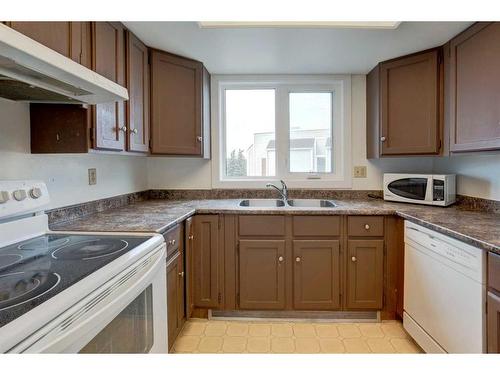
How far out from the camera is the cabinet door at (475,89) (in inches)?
60.5

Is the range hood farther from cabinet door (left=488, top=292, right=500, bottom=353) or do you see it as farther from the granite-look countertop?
cabinet door (left=488, top=292, right=500, bottom=353)

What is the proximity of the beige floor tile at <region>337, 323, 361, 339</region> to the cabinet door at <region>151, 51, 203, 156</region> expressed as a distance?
1.68 m

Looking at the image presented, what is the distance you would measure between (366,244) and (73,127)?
1911 mm

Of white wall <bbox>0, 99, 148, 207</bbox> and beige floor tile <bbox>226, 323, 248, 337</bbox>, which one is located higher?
white wall <bbox>0, 99, 148, 207</bbox>

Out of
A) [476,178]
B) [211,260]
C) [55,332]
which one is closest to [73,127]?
[55,332]

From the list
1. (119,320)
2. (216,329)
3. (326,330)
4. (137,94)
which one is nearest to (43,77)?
(119,320)

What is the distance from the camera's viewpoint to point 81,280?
2.65 feet

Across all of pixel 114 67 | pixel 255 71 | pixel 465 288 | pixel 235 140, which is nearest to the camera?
pixel 465 288

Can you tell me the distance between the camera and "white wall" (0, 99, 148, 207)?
1284mm

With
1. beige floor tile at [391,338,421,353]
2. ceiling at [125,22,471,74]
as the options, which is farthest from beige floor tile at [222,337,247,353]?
ceiling at [125,22,471,74]

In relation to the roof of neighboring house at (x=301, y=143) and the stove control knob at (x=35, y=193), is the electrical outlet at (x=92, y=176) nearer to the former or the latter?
the stove control knob at (x=35, y=193)

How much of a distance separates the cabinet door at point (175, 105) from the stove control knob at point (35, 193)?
0.91 meters

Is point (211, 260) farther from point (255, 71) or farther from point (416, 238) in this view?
point (255, 71)

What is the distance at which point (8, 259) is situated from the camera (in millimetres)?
1010
